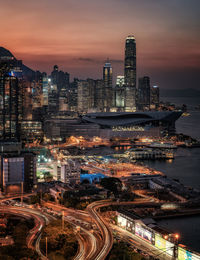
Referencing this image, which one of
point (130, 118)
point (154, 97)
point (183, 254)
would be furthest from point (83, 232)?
point (154, 97)

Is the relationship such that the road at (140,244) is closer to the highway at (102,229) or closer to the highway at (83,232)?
the highway at (102,229)

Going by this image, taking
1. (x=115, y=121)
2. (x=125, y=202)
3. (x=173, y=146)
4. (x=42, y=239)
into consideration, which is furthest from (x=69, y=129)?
(x=42, y=239)

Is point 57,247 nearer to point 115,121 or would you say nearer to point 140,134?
point 140,134

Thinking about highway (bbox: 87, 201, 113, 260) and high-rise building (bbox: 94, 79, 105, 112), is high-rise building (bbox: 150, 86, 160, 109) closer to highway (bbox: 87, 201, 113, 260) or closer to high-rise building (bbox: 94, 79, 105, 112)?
high-rise building (bbox: 94, 79, 105, 112)

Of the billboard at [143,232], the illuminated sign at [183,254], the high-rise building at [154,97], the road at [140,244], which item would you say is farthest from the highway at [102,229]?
the high-rise building at [154,97]

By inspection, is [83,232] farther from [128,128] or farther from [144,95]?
[144,95]
